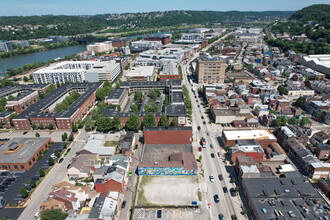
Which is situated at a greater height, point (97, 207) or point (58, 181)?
point (97, 207)

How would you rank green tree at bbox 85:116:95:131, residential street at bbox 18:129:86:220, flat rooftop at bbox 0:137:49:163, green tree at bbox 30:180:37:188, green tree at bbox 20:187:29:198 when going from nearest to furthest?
residential street at bbox 18:129:86:220, green tree at bbox 20:187:29:198, green tree at bbox 30:180:37:188, flat rooftop at bbox 0:137:49:163, green tree at bbox 85:116:95:131

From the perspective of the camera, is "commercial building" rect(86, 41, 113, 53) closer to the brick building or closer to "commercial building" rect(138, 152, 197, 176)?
the brick building

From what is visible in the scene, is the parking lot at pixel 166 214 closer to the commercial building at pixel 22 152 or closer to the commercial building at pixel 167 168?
the commercial building at pixel 167 168

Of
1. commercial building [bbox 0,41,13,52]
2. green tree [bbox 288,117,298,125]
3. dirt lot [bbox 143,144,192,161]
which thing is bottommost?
dirt lot [bbox 143,144,192,161]

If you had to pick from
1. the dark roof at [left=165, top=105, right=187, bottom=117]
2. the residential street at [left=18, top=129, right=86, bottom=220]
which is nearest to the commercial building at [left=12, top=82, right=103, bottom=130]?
the residential street at [left=18, top=129, right=86, bottom=220]

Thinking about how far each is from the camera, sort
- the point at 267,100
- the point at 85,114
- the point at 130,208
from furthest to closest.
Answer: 1. the point at 267,100
2. the point at 85,114
3. the point at 130,208

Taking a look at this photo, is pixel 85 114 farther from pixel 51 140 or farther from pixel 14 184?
pixel 14 184

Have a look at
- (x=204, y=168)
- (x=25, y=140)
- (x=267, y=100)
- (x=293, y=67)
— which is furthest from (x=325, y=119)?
(x=25, y=140)
